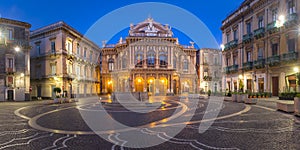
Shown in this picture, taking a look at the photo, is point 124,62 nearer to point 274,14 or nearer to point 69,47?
point 69,47

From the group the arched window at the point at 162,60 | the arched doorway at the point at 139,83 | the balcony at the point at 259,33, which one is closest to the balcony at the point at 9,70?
the arched doorway at the point at 139,83

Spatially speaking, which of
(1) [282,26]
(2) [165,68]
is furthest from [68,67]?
(1) [282,26]

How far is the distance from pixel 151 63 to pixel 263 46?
2386 cm

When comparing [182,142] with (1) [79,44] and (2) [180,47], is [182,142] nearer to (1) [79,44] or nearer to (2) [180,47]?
(1) [79,44]

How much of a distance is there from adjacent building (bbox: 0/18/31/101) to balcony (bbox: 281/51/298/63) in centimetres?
3520

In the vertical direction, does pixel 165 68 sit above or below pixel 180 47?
below

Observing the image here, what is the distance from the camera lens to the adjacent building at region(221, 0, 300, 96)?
22.3 m

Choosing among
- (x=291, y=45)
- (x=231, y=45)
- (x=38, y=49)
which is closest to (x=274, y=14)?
(x=291, y=45)

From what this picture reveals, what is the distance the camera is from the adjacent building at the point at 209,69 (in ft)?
170

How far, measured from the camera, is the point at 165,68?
44.3 metres

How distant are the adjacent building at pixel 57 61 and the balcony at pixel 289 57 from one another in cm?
2991

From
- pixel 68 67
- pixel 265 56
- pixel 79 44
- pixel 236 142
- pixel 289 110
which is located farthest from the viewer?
pixel 79 44

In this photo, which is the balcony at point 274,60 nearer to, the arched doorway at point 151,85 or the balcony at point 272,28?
the balcony at point 272,28

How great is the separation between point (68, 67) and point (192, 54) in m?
32.2
